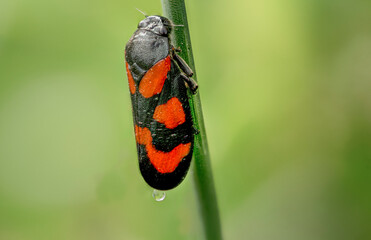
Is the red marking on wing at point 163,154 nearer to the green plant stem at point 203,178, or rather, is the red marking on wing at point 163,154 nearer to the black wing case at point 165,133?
the black wing case at point 165,133

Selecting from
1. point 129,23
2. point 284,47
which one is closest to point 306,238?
point 284,47

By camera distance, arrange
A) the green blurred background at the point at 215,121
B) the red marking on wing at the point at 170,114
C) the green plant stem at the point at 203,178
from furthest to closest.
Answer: the green blurred background at the point at 215,121 < the red marking on wing at the point at 170,114 < the green plant stem at the point at 203,178

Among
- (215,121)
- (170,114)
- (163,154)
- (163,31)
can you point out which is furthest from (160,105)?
(215,121)

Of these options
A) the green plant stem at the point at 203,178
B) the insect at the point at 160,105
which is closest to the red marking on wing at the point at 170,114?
the insect at the point at 160,105

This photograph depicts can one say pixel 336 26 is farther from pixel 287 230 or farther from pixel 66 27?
pixel 66 27

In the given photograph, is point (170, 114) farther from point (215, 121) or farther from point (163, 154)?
point (215, 121)

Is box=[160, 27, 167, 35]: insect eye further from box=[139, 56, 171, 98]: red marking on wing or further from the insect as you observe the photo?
box=[139, 56, 171, 98]: red marking on wing
